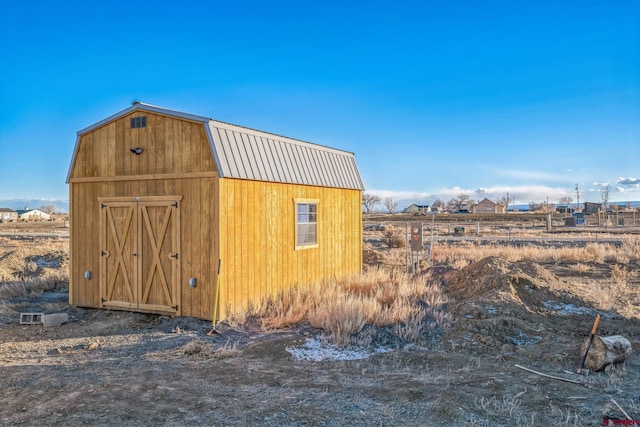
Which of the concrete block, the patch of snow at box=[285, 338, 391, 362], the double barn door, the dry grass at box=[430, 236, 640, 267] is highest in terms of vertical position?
the double barn door

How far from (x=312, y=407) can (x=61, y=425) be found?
2.41 m

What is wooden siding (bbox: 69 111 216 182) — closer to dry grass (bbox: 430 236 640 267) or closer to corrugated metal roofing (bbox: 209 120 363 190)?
corrugated metal roofing (bbox: 209 120 363 190)

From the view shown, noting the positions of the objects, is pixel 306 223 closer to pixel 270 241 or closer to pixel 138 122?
pixel 270 241

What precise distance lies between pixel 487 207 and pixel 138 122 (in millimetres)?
103975

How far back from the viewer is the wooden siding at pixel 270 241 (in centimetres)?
924

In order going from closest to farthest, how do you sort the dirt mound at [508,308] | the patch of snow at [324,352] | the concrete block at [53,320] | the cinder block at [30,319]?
1. the patch of snow at [324,352]
2. the dirt mound at [508,308]
3. the concrete block at [53,320]
4. the cinder block at [30,319]

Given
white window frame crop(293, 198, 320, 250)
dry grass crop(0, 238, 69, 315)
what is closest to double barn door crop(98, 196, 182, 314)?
dry grass crop(0, 238, 69, 315)

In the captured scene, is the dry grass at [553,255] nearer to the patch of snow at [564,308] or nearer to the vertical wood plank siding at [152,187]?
the patch of snow at [564,308]

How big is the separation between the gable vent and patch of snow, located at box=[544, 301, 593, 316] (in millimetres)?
9026

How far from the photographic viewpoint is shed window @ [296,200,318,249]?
37.9ft

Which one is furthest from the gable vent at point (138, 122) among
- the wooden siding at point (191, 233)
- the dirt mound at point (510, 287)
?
the dirt mound at point (510, 287)

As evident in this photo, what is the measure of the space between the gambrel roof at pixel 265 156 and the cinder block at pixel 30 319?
3.08 meters

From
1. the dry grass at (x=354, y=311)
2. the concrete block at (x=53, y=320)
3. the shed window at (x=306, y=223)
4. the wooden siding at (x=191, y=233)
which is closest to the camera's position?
the dry grass at (x=354, y=311)

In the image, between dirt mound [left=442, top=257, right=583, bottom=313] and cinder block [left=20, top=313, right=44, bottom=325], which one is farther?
dirt mound [left=442, top=257, right=583, bottom=313]
